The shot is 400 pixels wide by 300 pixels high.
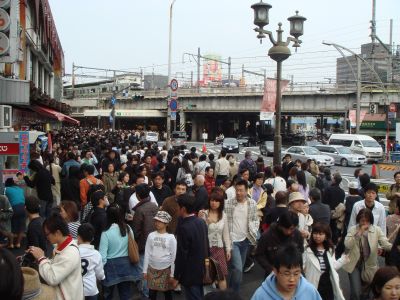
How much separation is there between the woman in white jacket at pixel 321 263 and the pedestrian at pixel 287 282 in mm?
1562

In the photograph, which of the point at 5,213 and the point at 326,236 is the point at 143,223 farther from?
the point at 5,213

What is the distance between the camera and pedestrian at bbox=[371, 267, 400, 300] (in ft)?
11.4

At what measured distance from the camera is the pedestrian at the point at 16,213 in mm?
8875

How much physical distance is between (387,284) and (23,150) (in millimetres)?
7779

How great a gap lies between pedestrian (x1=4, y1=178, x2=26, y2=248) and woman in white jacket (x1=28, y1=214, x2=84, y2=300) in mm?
5064

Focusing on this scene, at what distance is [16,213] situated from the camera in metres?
8.89

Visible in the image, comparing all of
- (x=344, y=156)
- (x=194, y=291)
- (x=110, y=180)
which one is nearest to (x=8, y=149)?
(x=110, y=180)

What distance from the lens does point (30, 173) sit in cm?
1177

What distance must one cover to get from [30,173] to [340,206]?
7.79m

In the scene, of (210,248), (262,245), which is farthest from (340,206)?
(262,245)

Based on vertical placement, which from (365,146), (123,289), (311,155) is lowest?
(123,289)

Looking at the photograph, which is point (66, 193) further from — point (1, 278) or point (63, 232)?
point (1, 278)

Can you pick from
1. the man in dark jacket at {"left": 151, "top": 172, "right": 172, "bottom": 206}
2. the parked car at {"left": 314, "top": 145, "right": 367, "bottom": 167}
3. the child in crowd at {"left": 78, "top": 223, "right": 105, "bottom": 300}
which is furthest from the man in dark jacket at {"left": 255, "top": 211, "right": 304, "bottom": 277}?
the parked car at {"left": 314, "top": 145, "right": 367, "bottom": 167}

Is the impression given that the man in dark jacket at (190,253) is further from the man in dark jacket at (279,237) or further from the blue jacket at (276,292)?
the blue jacket at (276,292)
